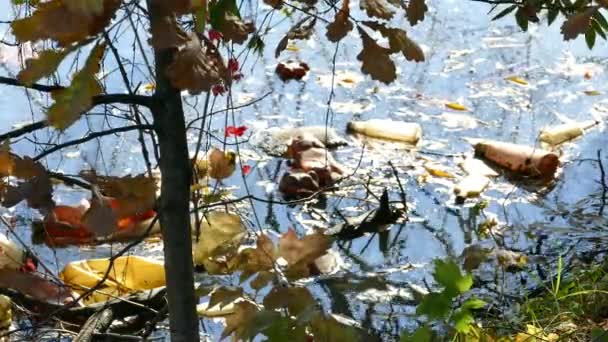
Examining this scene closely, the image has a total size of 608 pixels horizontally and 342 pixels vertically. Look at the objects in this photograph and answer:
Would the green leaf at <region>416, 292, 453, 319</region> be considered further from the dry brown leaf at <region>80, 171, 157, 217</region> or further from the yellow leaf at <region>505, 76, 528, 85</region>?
the yellow leaf at <region>505, 76, 528, 85</region>

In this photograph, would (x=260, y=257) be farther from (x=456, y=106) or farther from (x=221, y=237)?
(x=456, y=106)

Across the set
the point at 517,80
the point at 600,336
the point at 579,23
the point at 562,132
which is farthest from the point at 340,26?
the point at 517,80

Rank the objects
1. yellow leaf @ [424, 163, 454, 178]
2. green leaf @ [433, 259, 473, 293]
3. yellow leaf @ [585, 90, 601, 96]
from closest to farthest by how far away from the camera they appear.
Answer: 1. green leaf @ [433, 259, 473, 293]
2. yellow leaf @ [424, 163, 454, 178]
3. yellow leaf @ [585, 90, 601, 96]

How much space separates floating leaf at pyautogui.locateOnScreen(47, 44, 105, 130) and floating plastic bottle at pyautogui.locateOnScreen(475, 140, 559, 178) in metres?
2.89

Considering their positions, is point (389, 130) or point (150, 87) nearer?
point (150, 87)

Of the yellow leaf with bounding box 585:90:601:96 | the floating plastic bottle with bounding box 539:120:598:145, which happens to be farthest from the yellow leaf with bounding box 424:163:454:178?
the yellow leaf with bounding box 585:90:601:96

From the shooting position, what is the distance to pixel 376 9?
1.02m

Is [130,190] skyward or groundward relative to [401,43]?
groundward

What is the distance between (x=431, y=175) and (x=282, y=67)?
1.04 metres

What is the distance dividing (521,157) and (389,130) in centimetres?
55

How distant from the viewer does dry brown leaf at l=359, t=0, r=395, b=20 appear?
40.2 inches

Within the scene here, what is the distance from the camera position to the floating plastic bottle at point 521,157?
343 cm

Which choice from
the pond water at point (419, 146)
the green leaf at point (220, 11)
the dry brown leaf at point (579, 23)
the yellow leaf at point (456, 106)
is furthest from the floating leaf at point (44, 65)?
the yellow leaf at point (456, 106)

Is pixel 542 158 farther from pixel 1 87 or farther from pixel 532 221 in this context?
pixel 1 87
